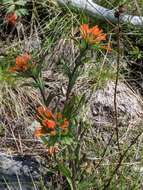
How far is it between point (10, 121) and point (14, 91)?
214mm

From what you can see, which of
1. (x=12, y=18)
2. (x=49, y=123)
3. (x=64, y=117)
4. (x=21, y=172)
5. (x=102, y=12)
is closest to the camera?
(x=49, y=123)

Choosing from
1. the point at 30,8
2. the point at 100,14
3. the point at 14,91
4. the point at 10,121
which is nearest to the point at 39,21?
the point at 30,8

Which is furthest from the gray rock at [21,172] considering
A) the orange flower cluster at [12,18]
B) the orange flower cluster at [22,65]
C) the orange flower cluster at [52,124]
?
the orange flower cluster at [12,18]

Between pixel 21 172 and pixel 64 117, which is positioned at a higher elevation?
pixel 64 117

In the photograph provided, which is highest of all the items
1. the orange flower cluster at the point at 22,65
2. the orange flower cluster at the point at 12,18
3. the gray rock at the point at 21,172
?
the orange flower cluster at the point at 12,18

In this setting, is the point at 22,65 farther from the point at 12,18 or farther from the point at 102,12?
the point at 102,12

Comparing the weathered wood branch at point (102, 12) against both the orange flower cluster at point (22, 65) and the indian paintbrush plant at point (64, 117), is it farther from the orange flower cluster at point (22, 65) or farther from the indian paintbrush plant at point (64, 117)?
the orange flower cluster at point (22, 65)

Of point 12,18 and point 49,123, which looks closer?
point 49,123

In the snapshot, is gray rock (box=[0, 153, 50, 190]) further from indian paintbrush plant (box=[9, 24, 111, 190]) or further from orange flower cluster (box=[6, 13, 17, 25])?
orange flower cluster (box=[6, 13, 17, 25])

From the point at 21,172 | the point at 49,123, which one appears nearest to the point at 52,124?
the point at 49,123

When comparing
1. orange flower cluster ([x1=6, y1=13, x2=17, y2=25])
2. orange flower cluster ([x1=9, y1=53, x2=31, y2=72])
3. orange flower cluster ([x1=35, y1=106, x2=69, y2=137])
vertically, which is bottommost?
orange flower cluster ([x1=35, y1=106, x2=69, y2=137])

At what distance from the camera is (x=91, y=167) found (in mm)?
2439

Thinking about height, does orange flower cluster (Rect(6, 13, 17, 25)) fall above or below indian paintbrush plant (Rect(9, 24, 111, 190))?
above

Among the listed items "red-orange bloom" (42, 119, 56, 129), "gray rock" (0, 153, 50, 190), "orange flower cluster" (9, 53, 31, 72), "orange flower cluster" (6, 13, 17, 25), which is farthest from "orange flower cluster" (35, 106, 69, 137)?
"orange flower cluster" (6, 13, 17, 25)
